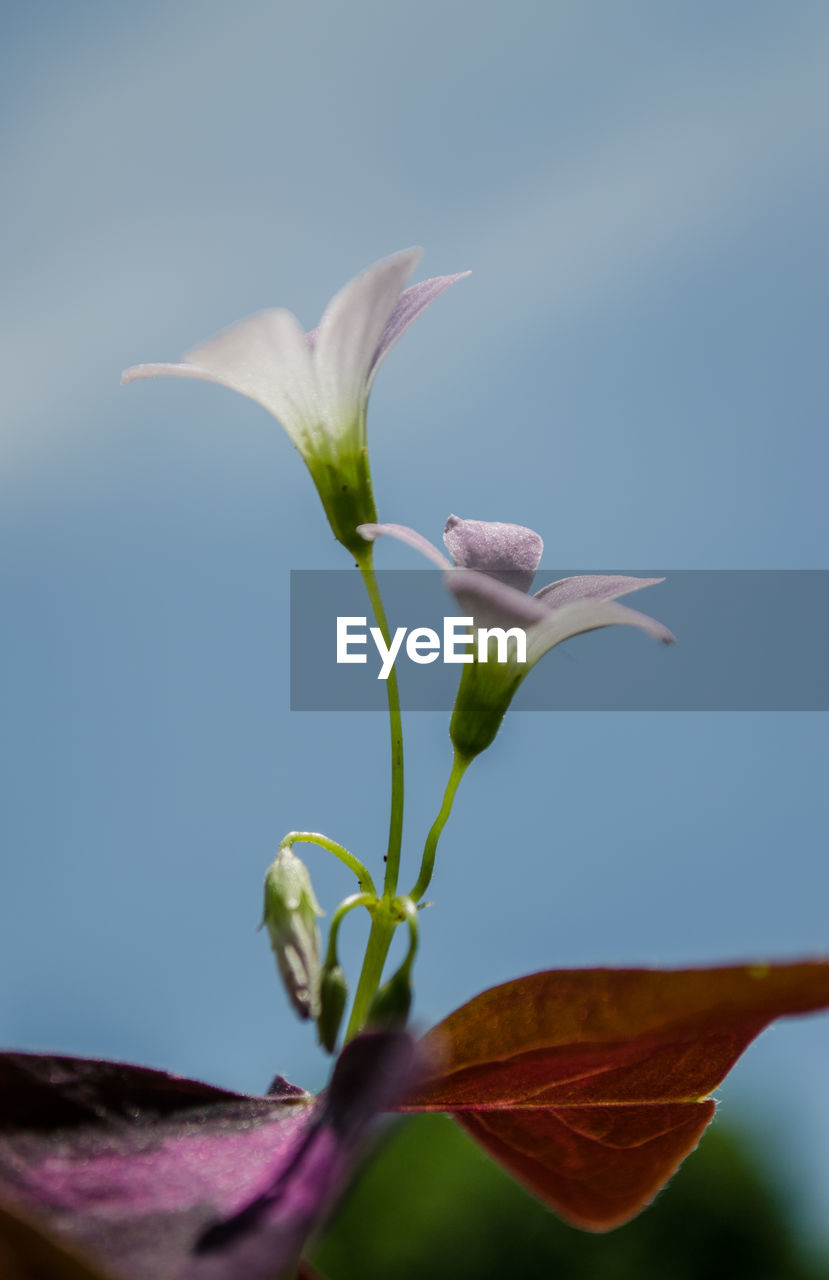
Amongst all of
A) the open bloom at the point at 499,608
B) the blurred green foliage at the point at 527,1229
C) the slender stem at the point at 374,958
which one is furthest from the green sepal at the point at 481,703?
the blurred green foliage at the point at 527,1229

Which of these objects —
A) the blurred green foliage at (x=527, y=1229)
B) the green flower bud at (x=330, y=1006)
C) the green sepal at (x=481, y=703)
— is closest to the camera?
the green flower bud at (x=330, y=1006)

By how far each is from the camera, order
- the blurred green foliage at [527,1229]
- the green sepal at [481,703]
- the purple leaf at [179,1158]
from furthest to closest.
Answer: the blurred green foliage at [527,1229], the green sepal at [481,703], the purple leaf at [179,1158]

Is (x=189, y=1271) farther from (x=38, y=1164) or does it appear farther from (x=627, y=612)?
(x=627, y=612)

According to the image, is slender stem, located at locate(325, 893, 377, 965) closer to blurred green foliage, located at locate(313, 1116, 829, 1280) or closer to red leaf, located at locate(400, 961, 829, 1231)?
red leaf, located at locate(400, 961, 829, 1231)

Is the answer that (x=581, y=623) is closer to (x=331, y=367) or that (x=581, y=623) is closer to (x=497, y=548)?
(x=497, y=548)

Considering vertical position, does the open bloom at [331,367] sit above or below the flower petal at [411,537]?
above

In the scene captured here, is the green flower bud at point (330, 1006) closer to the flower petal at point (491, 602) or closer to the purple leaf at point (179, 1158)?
the purple leaf at point (179, 1158)

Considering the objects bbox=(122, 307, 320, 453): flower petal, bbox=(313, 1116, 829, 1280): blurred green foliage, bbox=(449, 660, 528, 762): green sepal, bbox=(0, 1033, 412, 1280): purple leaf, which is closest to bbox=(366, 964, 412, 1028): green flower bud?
bbox=(0, 1033, 412, 1280): purple leaf
